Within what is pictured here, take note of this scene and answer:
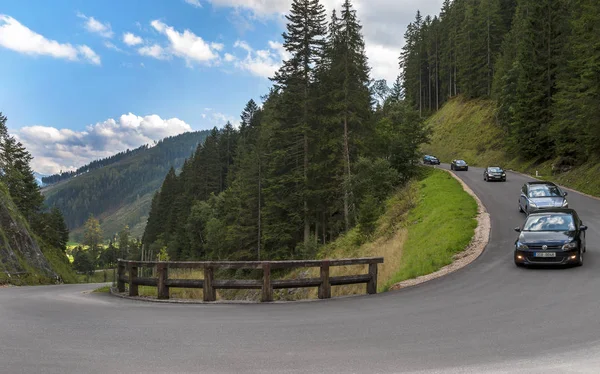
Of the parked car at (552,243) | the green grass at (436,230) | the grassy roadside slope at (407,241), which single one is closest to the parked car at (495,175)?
the grassy roadside slope at (407,241)

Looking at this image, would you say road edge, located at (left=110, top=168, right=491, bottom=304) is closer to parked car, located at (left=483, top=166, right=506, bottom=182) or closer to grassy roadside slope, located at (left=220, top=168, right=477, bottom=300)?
grassy roadside slope, located at (left=220, top=168, right=477, bottom=300)

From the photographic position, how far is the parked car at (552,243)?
13.3 m

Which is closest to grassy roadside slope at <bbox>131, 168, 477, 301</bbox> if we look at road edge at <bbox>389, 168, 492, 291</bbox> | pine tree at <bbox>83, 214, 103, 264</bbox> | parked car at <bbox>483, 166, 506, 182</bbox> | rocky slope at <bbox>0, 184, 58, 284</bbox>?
road edge at <bbox>389, 168, 492, 291</bbox>

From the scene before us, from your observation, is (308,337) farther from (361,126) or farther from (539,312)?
(361,126)

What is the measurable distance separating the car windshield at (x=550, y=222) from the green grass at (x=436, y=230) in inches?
111

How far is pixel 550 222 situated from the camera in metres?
14.9

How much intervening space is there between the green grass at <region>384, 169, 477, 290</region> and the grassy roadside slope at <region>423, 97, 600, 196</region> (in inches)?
544

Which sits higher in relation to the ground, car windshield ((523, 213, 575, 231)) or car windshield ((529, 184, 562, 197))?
car windshield ((529, 184, 562, 197))

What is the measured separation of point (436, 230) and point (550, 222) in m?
5.75

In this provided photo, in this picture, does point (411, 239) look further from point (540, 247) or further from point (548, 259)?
point (548, 259)

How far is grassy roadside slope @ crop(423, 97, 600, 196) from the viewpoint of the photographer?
123 ft

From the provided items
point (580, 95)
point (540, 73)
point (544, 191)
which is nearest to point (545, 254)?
point (544, 191)

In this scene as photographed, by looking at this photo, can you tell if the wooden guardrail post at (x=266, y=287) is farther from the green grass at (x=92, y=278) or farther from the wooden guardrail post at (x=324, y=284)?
the green grass at (x=92, y=278)

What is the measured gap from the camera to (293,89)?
35.1m
